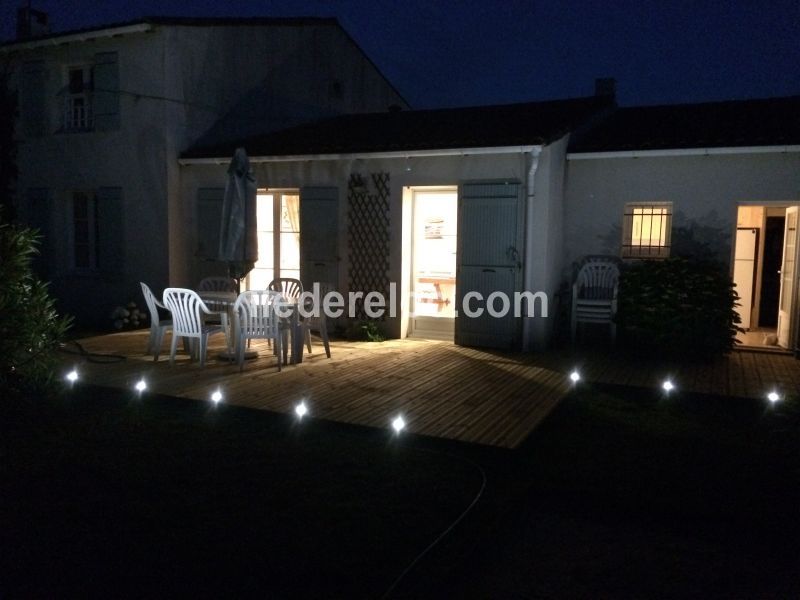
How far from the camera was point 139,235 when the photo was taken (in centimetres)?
1009

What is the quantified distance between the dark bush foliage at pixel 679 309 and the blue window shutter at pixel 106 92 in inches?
311

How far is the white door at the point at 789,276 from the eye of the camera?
25.7 feet

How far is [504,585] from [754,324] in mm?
8664

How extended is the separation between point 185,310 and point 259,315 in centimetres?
76

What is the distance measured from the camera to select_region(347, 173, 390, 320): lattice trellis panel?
8.67m

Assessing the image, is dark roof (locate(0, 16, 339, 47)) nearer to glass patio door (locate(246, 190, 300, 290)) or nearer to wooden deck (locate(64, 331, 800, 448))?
glass patio door (locate(246, 190, 300, 290))

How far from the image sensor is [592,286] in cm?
867

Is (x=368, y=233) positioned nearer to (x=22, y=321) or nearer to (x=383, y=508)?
(x=22, y=321)

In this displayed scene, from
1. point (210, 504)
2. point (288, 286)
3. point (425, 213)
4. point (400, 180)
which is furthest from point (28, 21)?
point (210, 504)

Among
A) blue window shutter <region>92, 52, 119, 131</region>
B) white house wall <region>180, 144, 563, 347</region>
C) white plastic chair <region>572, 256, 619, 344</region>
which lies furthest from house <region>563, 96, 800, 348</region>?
blue window shutter <region>92, 52, 119, 131</region>

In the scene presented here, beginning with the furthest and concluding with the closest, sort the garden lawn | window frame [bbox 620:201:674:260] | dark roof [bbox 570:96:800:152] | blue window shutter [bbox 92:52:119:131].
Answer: blue window shutter [bbox 92:52:119:131]
window frame [bbox 620:201:674:260]
dark roof [bbox 570:96:800:152]
the garden lawn

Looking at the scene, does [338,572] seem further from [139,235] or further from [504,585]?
[139,235]

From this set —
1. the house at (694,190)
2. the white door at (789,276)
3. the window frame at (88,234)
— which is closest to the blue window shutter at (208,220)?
the window frame at (88,234)

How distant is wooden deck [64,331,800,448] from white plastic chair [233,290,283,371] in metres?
0.36
